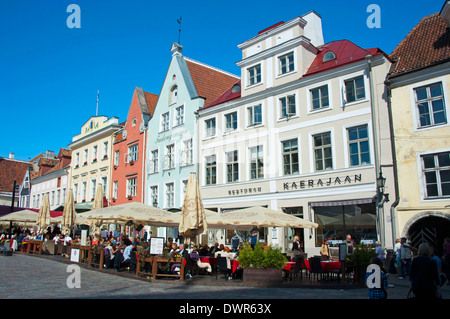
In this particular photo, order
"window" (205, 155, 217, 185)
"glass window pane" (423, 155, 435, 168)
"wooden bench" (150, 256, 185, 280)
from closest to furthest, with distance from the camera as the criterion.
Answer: "wooden bench" (150, 256, 185, 280), "glass window pane" (423, 155, 435, 168), "window" (205, 155, 217, 185)

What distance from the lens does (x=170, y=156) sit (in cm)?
3152

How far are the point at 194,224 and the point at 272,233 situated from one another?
9212 mm

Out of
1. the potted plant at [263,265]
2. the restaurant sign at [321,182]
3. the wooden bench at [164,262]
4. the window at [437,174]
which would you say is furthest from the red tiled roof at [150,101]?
the potted plant at [263,265]

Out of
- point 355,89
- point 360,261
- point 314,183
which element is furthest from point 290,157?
point 360,261

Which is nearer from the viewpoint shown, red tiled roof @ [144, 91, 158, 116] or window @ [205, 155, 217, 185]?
window @ [205, 155, 217, 185]

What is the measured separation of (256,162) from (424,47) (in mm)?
10621

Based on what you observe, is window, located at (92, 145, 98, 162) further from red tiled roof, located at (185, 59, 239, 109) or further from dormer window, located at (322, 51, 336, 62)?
dormer window, located at (322, 51, 336, 62)

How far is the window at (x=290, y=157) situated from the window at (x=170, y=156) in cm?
1052

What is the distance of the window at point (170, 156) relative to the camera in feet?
102

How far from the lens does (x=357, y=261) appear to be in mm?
13109

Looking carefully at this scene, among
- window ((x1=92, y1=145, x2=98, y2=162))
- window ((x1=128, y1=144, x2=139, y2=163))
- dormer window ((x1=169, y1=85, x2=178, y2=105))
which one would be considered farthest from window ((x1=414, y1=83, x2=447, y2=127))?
window ((x1=92, y1=145, x2=98, y2=162))

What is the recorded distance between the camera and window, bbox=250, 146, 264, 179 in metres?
24.4

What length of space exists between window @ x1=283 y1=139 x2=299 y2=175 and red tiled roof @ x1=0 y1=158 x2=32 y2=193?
53.1 metres

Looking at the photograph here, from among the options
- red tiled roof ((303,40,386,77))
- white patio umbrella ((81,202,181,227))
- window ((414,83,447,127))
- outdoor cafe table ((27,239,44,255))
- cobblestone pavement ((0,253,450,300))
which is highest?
red tiled roof ((303,40,386,77))
